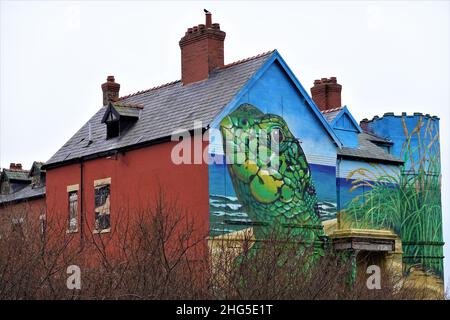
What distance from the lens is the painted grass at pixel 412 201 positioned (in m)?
35.4

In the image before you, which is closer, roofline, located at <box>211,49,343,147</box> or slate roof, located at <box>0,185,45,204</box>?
roofline, located at <box>211,49,343,147</box>

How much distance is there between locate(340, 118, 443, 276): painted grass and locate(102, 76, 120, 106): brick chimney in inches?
433

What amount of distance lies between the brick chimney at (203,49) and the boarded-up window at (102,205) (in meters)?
4.76

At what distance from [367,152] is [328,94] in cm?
444

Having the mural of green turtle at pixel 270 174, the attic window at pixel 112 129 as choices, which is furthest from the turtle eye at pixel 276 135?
the attic window at pixel 112 129

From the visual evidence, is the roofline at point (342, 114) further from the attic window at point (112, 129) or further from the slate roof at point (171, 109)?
the attic window at point (112, 129)

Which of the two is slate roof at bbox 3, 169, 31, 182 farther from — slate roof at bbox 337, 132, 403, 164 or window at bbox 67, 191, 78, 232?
slate roof at bbox 337, 132, 403, 164

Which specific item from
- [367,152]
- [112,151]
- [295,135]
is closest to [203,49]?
[295,135]

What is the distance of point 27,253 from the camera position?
18.8 metres

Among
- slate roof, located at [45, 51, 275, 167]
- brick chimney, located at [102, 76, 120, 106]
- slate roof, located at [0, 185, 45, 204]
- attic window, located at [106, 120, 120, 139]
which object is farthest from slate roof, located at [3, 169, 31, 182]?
attic window, located at [106, 120, 120, 139]

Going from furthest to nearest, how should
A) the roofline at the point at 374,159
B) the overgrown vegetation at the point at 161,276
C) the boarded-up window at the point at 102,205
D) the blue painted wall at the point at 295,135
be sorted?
the roofline at the point at 374,159 → the boarded-up window at the point at 102,205 → the blue painted wall at the point at 295,135 → the overgrown vegetation at the point at 161,276

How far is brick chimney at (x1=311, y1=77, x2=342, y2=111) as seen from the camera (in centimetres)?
3981

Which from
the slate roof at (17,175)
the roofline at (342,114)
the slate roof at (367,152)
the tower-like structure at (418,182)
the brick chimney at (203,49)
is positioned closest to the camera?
the brick chimney at (203,49)

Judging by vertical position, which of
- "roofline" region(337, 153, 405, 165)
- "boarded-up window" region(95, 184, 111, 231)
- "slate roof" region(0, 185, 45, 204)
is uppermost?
"roofline" region(337, 153, 405, 165)
